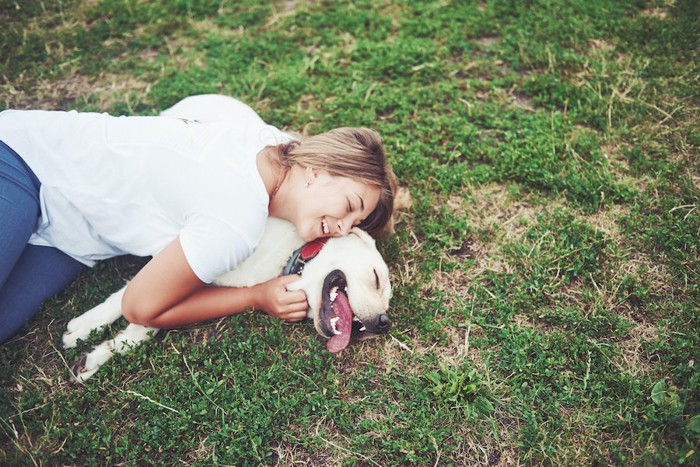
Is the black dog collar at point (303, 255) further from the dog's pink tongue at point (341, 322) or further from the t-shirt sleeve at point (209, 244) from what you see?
the t-shirt sleeve at point (209, 244)

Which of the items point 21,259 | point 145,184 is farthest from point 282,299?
point 21,259

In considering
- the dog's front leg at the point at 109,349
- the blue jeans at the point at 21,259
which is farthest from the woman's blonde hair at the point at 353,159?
the blue jeans at the point at 21,259

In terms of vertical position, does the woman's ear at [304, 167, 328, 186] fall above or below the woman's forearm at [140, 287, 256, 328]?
above

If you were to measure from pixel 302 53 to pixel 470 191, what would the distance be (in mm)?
2114

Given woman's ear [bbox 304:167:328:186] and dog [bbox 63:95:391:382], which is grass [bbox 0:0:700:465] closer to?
dog [bbox 63:95:391:382]

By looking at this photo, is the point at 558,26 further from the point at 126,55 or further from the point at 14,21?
the point at 14,21

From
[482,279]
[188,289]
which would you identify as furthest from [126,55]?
[482,279]

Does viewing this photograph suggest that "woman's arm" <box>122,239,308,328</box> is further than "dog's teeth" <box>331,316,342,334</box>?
No

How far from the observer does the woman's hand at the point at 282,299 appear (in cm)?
304

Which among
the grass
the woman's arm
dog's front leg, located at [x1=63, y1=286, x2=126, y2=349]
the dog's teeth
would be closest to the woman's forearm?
the woman's arm

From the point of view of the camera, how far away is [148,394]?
→ 2.80 m

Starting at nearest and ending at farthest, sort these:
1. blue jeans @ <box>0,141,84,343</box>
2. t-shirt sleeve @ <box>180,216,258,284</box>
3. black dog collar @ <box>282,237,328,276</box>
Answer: t-shirt sleeve @ <box>180,216,258,284</box> → blue jeans @ <box>0,141,84,343</box> → black dog collar @ <box>282,237,328,276</box>

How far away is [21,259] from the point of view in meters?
3.14

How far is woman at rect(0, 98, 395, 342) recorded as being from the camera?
2.75 meters
